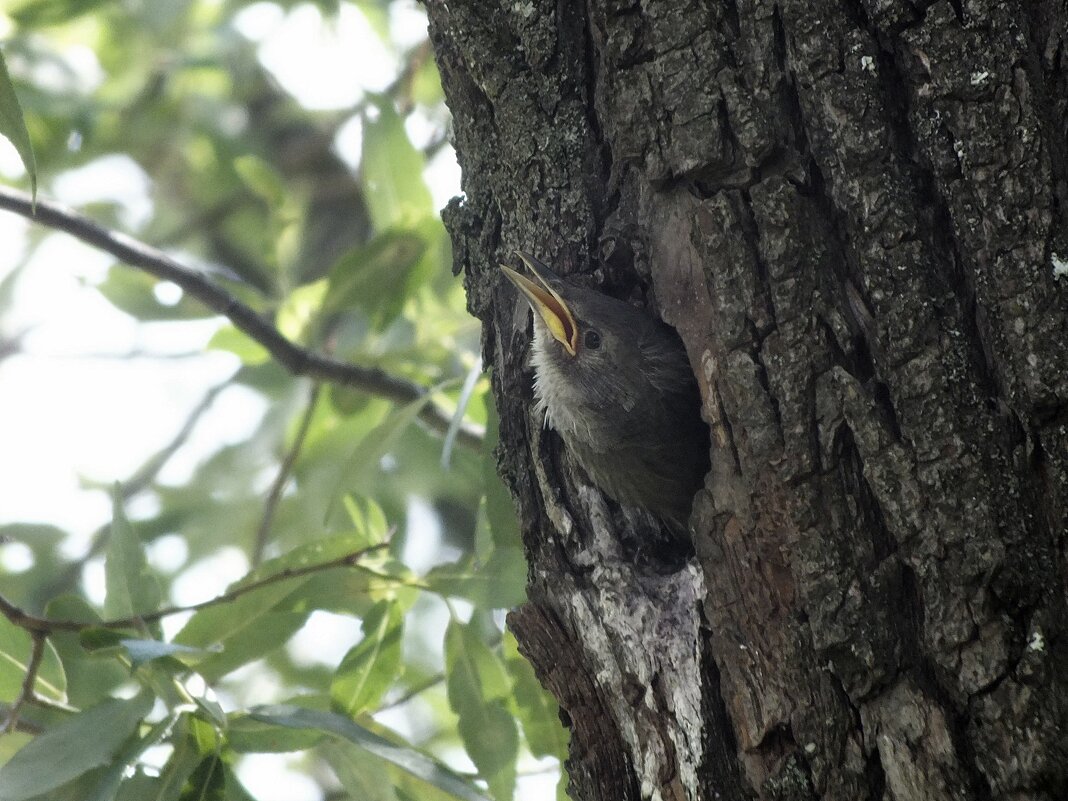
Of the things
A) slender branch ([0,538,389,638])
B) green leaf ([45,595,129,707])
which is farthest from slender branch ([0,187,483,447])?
green leaf ([45,595,129,707])

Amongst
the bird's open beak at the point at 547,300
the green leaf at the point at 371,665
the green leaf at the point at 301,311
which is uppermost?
the green leaf at the point at 301,311

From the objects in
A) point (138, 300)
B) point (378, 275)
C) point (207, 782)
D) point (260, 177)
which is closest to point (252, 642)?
point (207, 782)

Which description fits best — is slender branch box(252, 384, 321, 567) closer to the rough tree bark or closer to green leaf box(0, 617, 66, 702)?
green leaf box(0, 617, 66, 702)

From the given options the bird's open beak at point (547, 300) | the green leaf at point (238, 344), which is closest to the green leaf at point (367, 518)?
the bird's open beak at point (547, 300)

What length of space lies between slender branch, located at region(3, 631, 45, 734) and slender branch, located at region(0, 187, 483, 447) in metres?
0.97

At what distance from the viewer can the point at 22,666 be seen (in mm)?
2299

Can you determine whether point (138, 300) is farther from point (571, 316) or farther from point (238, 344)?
point (571, 316)

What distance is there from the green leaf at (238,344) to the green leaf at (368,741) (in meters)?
1.34

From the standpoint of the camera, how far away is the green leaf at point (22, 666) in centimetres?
228

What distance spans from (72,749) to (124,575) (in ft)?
1.47

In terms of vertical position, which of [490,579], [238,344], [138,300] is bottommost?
[490,579]

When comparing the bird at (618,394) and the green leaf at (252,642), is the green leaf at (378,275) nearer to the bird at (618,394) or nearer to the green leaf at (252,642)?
the bird at (618,394)

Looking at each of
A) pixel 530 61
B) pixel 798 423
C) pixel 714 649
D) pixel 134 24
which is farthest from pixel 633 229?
pixel 134 24

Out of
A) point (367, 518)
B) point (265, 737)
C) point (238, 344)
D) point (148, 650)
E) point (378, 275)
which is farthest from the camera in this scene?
point (238, 344)
